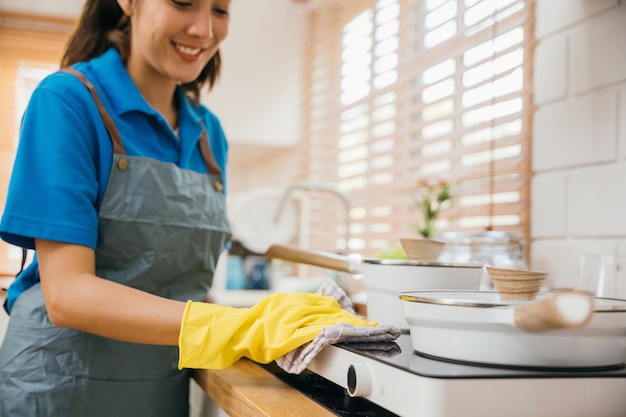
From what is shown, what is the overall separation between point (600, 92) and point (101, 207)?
2.79 ft

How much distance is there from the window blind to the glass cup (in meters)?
0.48

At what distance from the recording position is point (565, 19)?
1257mm

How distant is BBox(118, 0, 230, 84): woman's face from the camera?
112cm

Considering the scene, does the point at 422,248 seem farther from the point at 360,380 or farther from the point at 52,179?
the point at 52,179

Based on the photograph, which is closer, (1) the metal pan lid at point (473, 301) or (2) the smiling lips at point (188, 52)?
(1) the metal pan lid at point (473, 301)

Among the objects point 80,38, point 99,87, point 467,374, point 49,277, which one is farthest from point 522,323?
point 80,38

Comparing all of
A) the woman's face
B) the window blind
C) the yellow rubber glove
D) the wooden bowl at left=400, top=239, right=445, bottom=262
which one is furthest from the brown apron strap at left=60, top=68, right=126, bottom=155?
the window blind

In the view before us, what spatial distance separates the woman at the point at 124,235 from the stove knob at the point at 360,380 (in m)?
0.10

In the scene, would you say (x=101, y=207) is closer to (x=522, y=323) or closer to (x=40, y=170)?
(x=40, y=170)

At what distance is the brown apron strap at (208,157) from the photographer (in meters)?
1.27

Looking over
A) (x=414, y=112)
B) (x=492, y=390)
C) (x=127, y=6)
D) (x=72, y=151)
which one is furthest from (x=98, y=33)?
(x=414, y=112)

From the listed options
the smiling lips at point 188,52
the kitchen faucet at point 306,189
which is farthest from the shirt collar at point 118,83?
the kitchen faucet at point 306,189

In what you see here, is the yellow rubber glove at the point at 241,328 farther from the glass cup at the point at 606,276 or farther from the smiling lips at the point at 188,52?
the smiling lips at the point at 188,52

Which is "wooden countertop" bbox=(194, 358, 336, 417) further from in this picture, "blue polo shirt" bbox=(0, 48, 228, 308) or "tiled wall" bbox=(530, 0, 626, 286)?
"tiled wall" bbox=(530, 0, 626, 286)
